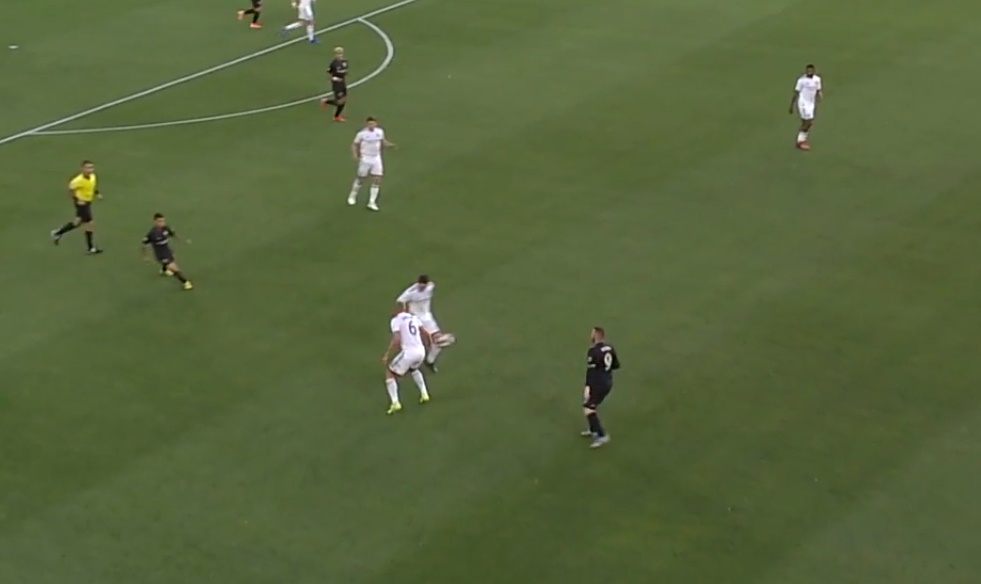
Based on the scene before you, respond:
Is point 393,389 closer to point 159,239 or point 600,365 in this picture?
point 600,365

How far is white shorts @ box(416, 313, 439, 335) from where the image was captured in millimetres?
21469

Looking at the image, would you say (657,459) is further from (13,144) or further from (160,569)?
(13,144)

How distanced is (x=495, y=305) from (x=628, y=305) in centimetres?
227

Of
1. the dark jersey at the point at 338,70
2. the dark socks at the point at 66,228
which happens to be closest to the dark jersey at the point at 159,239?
the dark socks at the point at 66,228

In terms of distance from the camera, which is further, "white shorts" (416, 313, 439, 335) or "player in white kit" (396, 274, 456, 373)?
"white shorts" (416, 313, 439, 335)

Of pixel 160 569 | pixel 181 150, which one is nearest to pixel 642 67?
pixel 181 150

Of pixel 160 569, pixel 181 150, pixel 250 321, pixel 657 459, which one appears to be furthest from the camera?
pixel 181 150

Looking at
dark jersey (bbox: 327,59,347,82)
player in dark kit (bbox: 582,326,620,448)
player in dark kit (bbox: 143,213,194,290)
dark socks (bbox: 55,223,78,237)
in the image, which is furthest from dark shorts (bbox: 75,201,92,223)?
player in dark kit (bbox: 582,326,620,448)

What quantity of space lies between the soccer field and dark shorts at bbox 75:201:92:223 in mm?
Answer: 737

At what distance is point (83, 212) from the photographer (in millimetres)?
25484

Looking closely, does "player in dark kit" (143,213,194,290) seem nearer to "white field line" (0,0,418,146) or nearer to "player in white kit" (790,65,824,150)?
"white field line" (0,0,418,146)

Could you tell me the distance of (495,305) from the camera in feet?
76.8

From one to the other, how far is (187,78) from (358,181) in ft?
30.9

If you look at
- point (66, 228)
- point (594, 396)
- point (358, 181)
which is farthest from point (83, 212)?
point (594, 396)
